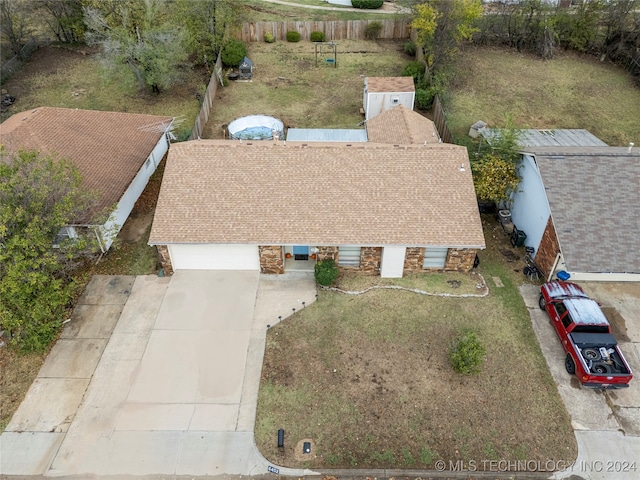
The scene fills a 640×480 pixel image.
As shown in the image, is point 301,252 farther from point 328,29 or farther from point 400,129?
point 328,29

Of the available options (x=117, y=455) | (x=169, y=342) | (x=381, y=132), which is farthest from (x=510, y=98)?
(x=117, y=455)

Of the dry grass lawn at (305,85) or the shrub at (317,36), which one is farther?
the shrub at (317,36)

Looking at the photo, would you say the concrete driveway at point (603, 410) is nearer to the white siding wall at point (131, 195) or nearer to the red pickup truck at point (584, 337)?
the red pickup truck at point (584, 337)

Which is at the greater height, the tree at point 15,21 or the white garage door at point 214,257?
the tree at point 15,21

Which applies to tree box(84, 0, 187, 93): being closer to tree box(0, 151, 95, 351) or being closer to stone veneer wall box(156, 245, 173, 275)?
tree box(0, 151, 95, 351)

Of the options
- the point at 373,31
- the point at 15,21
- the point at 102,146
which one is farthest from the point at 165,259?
the point at 373,31

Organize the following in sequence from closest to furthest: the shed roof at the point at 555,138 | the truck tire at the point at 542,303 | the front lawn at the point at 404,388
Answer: the front lawn at the point at 404,388 → the truck tire at the point at 542,303 → the shed roof at the point at 555,138

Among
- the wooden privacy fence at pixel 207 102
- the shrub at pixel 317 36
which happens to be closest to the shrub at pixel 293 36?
the shrub at pixel 317 36
